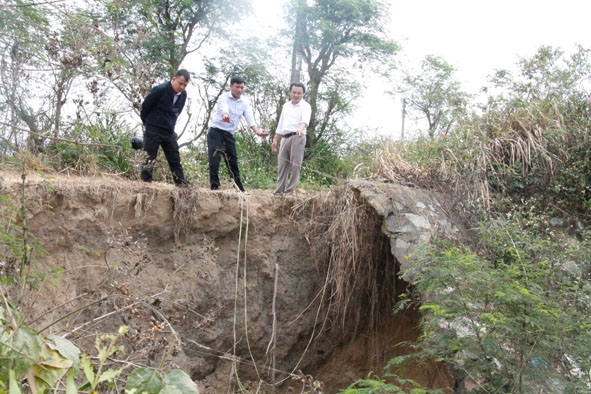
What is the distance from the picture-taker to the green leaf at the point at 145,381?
5.12 ft

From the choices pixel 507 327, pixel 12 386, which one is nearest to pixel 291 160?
pixel 507 327

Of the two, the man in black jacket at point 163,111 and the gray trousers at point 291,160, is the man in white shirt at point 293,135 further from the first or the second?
the man in black jacket at point 163,111

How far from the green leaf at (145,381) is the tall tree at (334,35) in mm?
9021

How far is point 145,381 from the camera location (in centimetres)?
158

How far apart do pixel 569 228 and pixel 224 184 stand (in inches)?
163

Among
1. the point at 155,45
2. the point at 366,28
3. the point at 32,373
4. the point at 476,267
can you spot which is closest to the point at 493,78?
the point at 366,28

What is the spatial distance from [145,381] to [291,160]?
4738 millimetres

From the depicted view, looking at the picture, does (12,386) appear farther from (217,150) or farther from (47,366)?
(217,150)

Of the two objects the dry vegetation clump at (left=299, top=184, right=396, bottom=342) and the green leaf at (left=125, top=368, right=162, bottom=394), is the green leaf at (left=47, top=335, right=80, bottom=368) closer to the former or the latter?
the green leaf at (left=125, top=368, right=162, bottom=394)

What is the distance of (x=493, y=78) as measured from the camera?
895cm

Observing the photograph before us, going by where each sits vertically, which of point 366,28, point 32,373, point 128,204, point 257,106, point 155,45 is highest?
point 366,28

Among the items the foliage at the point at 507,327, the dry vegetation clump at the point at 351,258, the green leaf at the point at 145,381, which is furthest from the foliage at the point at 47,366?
the dry vegetation clump at the point at 351,258

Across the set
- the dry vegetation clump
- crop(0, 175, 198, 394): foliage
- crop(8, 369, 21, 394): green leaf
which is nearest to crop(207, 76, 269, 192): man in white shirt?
the dry vegetation clump

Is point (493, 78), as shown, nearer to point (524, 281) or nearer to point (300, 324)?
point (300, 324)
